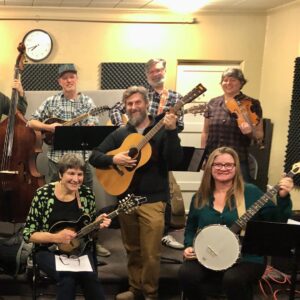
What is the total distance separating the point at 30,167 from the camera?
10.9 feet

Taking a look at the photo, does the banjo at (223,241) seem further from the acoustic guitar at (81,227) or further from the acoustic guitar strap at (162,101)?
the acoustic guitar strap at (162,101)

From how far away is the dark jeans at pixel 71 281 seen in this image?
243 cm

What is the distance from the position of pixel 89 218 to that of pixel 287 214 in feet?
3.72

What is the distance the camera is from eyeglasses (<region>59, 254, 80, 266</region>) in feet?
8.15

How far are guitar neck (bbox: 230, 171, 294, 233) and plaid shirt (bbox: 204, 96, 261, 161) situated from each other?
0.95m

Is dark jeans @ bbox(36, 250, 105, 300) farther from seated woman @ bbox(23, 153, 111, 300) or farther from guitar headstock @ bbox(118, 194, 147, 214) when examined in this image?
guitar headstock @ bbox(118, 194, 147, 214)

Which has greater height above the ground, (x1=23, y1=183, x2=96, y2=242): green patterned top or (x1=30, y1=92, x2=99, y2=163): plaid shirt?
(x1=30, y1=92, x2=99, y2=163): plaid shirt

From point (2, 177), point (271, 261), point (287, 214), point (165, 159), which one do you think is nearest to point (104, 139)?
point (165, 159)

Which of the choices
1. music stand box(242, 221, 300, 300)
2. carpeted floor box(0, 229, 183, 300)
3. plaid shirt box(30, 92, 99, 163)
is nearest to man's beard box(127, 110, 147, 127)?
plaid shirt box(30, 92, 99, 163)

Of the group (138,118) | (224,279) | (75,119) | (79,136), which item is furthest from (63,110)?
(224,279)

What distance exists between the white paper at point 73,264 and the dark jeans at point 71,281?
5 cm

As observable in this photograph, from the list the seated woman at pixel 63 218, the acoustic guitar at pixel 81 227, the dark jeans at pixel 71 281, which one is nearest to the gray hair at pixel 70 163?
the seated woman at pixel 63 218

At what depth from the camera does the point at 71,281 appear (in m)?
2.46

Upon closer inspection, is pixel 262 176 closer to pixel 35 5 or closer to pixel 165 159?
pixel 165 159
